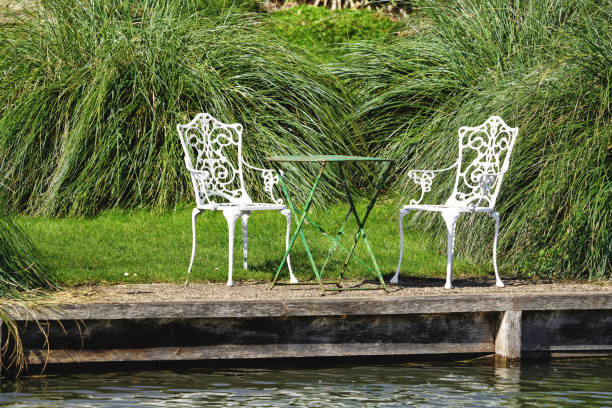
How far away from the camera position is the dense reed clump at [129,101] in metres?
9.61

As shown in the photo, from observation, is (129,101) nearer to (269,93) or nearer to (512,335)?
(269,93)

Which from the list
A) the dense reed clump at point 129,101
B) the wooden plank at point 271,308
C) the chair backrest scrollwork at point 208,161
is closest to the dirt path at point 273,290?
the wooden plank at point 271,308

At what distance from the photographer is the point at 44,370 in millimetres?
5898

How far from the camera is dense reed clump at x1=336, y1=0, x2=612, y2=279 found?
25.2ft

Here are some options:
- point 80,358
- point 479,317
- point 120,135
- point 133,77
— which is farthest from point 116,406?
point 133,77

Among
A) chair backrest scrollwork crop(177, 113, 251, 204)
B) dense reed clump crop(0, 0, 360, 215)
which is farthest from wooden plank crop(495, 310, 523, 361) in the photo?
dense reed clump crop(0, 0, 360, 215)

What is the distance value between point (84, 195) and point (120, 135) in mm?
648

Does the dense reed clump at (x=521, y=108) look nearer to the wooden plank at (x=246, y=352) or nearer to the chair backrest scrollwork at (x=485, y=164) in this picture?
the chair backrest scrollwork at (x=485, y=164)

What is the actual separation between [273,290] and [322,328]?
98 cm

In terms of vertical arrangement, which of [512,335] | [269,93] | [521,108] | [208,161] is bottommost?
[512,335]

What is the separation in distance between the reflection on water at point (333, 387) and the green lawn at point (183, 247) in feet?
5.04

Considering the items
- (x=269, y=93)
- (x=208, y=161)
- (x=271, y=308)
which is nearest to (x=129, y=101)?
(x=269, y=93)

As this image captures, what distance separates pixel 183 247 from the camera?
8.54 meters

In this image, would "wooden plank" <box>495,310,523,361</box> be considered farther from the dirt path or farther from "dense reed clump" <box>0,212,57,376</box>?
"dense reed clump" <box>0,212,57,376</box>
